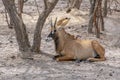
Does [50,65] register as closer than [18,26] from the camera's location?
Yes

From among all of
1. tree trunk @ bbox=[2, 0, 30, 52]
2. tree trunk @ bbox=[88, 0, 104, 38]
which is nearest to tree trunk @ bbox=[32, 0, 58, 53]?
tree trunk @ bbox=[2, 0, 30, 52]

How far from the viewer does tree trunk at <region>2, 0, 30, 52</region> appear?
25.1 ft

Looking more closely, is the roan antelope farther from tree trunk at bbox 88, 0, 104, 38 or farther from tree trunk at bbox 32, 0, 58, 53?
tree trunk at bbox 88, 0, 104, 38

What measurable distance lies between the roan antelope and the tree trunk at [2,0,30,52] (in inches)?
23.2

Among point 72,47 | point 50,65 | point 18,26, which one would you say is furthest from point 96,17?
point 50,65

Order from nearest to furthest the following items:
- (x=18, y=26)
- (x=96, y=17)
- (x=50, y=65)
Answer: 1. (x=50, y=65)
2. (x=18, y=26)
3. (x=96, y=17)

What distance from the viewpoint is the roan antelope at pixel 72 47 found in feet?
26.1

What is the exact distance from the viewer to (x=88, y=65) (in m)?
7.59

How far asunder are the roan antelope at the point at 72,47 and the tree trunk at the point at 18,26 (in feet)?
1.93

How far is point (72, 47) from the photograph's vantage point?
316 inches

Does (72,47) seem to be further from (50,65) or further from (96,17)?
(96,17)

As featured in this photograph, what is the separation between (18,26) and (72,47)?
1.16 m

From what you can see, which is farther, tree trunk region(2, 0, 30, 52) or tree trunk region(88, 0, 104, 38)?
tree trunk region(88, 0, 104, 38)

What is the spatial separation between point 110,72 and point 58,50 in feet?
4.42
